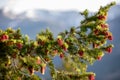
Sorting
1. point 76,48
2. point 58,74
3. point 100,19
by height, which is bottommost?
point 58,74

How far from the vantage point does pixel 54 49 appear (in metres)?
12.9

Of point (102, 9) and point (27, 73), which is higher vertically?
point (102, 9)

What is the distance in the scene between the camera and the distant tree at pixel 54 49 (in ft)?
41.9

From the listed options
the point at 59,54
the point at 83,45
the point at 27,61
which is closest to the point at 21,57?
the point at 27,61

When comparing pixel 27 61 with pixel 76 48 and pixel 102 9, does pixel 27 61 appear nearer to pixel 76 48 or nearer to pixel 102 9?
pixel 76 48

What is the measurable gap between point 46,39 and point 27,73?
1766 mm

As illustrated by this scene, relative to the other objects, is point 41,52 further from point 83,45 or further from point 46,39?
point 83,45

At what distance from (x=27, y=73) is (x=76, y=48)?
1944mm

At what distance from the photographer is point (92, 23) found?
13492 millimetres

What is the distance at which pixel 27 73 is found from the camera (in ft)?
45.9

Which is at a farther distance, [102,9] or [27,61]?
[102,9]

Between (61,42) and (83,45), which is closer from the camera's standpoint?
(61,42)

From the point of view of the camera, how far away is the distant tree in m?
12.8

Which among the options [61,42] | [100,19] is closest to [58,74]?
[61,42]
